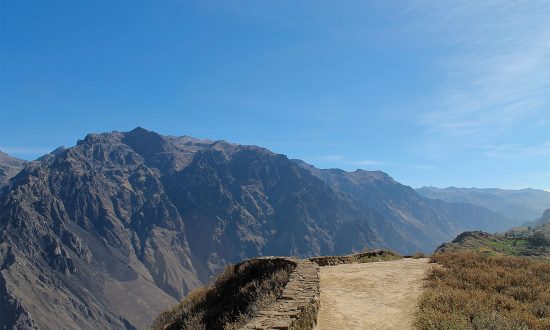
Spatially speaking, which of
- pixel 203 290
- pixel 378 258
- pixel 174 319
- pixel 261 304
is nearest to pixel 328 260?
pixel 378 258

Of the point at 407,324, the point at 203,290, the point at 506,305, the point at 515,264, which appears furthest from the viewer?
the point at 203,290

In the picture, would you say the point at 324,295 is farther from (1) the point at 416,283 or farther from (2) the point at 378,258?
(2) the point at 378,258

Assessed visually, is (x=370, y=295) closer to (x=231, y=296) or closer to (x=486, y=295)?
(x=486, y=295)

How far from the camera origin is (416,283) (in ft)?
61.9

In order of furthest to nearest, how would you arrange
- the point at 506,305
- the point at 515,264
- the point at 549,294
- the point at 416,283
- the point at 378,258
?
the point at 378,258 → the point at 515,264 → the point at 416,283 → the point at 549,294 → the point at 506,305

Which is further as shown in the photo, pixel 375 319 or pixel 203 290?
pixel 203 290

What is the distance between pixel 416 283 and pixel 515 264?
6722 millimetres

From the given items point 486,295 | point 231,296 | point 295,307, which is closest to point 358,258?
point 231,296

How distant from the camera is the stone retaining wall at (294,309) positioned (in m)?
11.0

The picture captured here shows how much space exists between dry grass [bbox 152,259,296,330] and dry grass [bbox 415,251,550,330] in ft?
18.8

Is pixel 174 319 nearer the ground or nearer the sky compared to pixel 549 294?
nearer the ground

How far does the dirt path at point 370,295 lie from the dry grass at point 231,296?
2123mm

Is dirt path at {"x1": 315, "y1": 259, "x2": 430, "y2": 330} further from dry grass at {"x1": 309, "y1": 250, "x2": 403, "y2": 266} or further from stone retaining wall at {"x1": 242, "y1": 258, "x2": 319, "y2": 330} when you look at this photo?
dry grass at {"x1": 309, "y1": 250, "x2": 403, "y2": 266}

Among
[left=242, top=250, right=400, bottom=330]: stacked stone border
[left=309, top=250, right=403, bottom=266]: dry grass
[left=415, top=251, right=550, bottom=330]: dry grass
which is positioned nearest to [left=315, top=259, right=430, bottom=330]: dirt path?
[left=242, top=250, right=400, bottom=330]: stacked stone border
